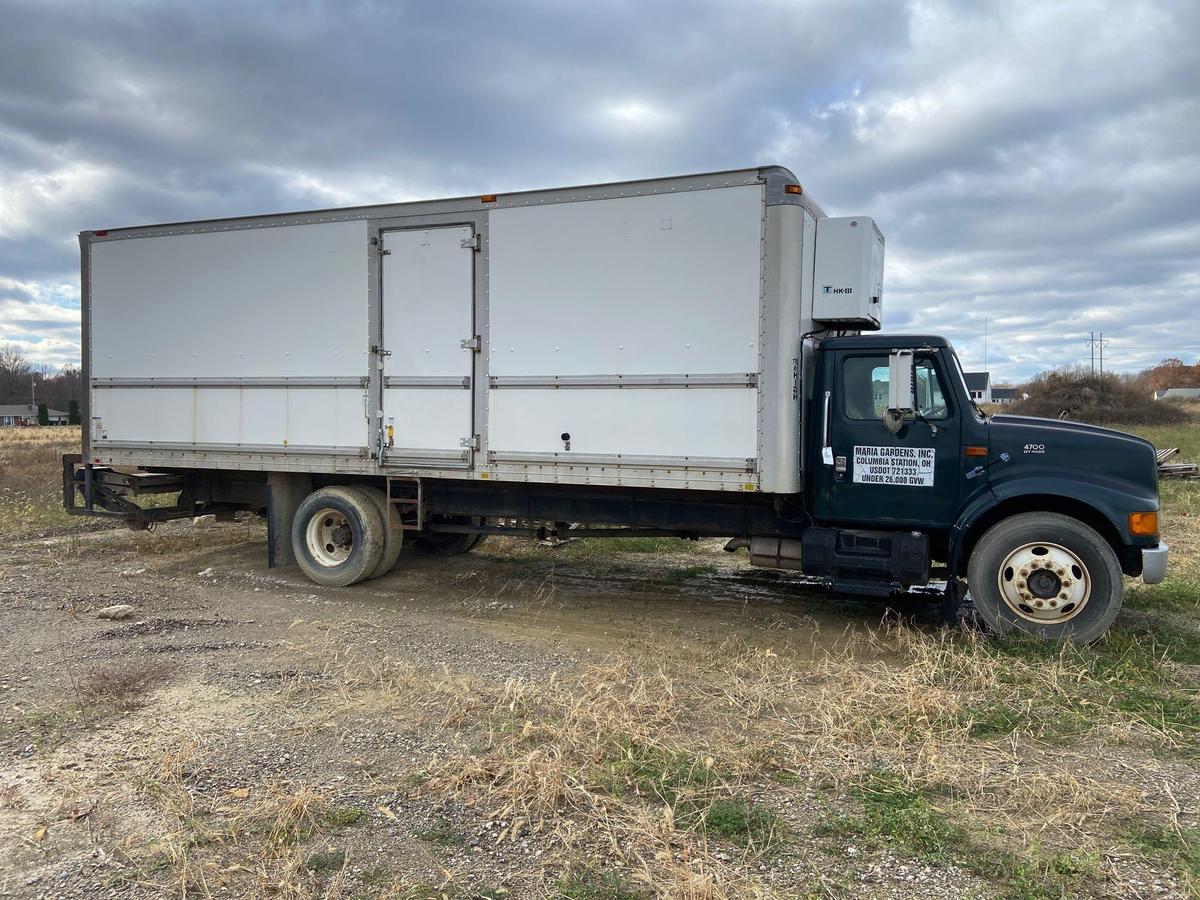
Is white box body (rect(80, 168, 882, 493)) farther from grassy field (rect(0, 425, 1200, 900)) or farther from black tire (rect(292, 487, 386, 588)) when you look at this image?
grassy field (rect(0, 425, 1200, 900))

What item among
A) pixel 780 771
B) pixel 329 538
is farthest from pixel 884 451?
pixel 329 538

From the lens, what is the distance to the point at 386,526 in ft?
28.0

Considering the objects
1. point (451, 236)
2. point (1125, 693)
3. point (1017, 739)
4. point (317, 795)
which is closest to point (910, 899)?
point (1017, 739)

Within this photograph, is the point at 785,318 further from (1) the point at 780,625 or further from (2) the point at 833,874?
(2) the point at 833,874

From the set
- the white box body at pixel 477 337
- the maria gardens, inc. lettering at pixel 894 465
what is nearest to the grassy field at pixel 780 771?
the maria gardens, inc. lettering at pixel 894 465

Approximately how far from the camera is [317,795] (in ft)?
12.4

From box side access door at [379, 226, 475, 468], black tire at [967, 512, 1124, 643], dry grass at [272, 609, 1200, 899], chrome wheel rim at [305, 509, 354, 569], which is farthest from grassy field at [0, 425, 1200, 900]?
chrome wheel rim at [305, 509, 354, 569]

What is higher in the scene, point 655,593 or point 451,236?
point 451,236

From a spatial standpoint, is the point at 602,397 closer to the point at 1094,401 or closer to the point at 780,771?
the point at 780,771

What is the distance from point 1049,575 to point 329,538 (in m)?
6.74

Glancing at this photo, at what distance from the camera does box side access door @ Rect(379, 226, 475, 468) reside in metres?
7.77

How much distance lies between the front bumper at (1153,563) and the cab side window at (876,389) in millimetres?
1718

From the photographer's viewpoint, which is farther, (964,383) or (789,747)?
(964,383)

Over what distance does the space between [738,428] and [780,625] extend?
1.81m
